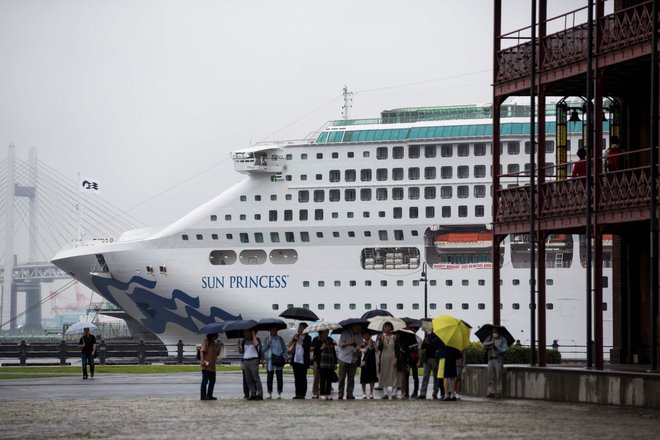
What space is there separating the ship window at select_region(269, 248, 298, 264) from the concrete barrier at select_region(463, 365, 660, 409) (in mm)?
47472

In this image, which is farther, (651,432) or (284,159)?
(284,159)

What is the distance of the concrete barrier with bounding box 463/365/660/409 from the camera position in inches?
983

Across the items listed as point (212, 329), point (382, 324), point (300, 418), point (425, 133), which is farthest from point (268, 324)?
point (425, 133)

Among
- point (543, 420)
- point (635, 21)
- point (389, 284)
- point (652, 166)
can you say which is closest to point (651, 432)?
point (543, 420)

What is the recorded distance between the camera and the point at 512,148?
7725 cm

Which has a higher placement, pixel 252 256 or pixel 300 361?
pixel 252 256

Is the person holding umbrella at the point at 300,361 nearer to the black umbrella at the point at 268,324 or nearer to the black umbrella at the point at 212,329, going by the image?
the black umbrella at the point at 268,324

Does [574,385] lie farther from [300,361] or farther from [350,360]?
[300,361]

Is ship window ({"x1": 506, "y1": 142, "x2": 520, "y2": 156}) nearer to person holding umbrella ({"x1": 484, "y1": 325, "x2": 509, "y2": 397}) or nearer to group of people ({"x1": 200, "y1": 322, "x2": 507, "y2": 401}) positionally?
group of people ({"x1": 200, "y1": 322, "x2": 507, "y2": 401})

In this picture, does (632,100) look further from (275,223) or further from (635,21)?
(275,223)

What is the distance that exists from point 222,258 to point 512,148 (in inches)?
665

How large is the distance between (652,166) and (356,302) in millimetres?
51553

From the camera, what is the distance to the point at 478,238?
7775 centimetres

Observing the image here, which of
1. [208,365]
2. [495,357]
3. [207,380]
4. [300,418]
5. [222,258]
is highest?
[222,258]
